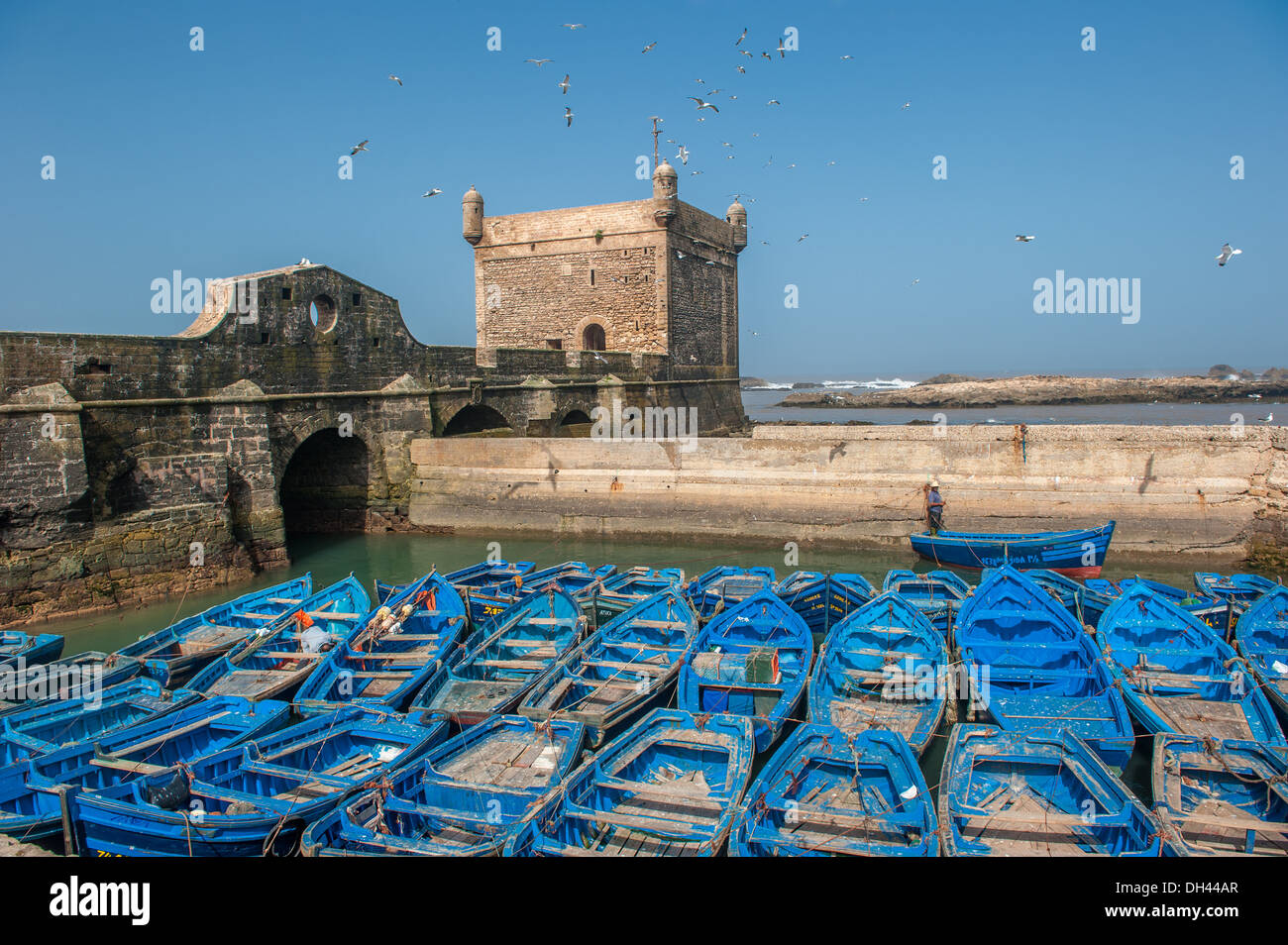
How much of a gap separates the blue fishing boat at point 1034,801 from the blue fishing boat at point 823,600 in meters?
4.19

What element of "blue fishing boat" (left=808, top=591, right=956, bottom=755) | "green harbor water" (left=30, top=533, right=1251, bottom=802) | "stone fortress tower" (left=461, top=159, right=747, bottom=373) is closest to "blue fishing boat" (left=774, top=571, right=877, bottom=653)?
"blue fishing boat" (left=808, top=591, right=956, bottom=755)

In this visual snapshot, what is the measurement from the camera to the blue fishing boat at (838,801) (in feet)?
17.9

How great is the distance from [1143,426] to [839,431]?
604 centimetres

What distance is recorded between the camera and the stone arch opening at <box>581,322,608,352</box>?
2939cm

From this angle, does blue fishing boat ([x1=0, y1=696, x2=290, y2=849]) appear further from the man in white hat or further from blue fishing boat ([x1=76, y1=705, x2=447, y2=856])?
the man in white hat

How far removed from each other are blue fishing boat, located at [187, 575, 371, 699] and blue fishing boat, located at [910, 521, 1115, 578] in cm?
1072

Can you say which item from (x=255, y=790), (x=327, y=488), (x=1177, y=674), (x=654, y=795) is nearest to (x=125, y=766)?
(x=255, y=790)

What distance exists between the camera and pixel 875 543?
657 inches

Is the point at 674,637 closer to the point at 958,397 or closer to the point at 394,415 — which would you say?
the point at 394,415

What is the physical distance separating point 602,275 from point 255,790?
24.1m

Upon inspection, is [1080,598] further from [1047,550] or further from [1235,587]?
[1047,550]

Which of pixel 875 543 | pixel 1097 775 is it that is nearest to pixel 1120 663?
pixel 1097 775
